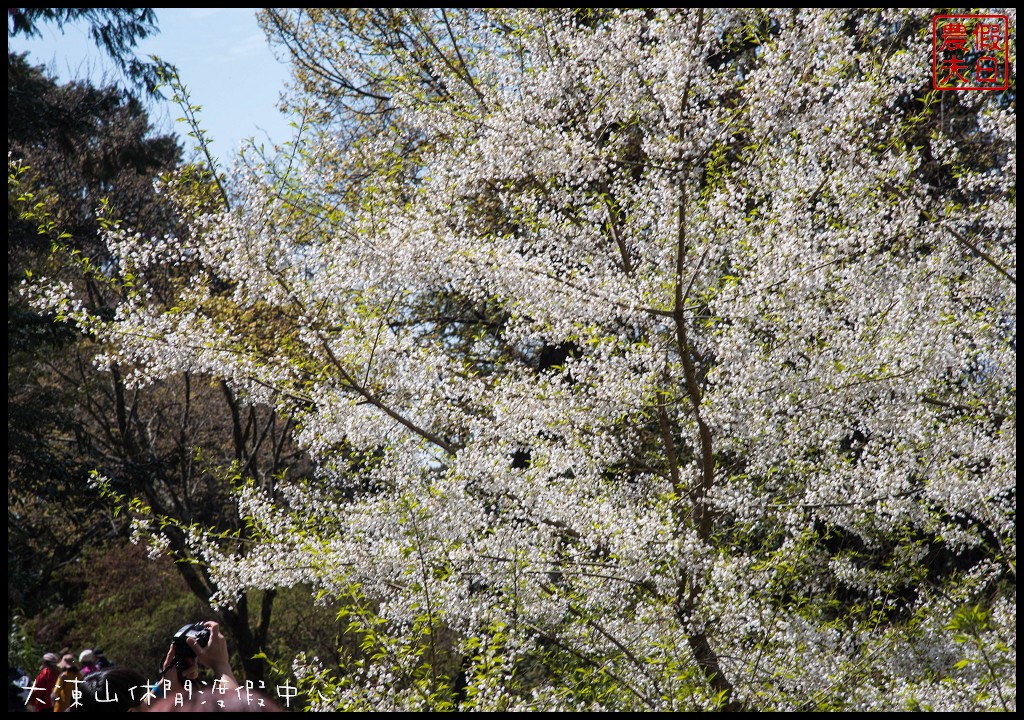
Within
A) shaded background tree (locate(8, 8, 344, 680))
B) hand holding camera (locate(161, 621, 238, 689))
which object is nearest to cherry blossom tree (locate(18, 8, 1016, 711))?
hand holding camera (locate(161, 621, 238, 689))

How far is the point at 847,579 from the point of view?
453 cm

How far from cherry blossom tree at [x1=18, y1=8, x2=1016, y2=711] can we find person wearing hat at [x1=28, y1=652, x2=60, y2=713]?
1060 mm

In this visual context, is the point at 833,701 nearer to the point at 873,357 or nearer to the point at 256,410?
the point at 873,357

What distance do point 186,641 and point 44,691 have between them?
228cm

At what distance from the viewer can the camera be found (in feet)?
9.16

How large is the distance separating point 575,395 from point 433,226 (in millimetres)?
1281

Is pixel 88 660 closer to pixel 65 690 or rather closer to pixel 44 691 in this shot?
pixel 44 691

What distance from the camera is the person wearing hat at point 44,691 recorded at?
4.41 m

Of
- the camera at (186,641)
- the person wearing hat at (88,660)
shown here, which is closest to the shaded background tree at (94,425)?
the person wearing hat at (88,660)

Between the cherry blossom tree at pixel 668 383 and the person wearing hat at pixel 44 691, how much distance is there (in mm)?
1060

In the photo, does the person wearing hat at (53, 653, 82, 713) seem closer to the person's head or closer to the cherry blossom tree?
the person's head

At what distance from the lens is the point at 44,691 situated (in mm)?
4422

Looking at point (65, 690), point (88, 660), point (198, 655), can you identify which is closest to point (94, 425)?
point (88, 660)

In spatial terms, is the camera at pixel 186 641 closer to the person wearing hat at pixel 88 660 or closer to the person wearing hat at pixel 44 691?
the person wearing hat at pixel 44 691
